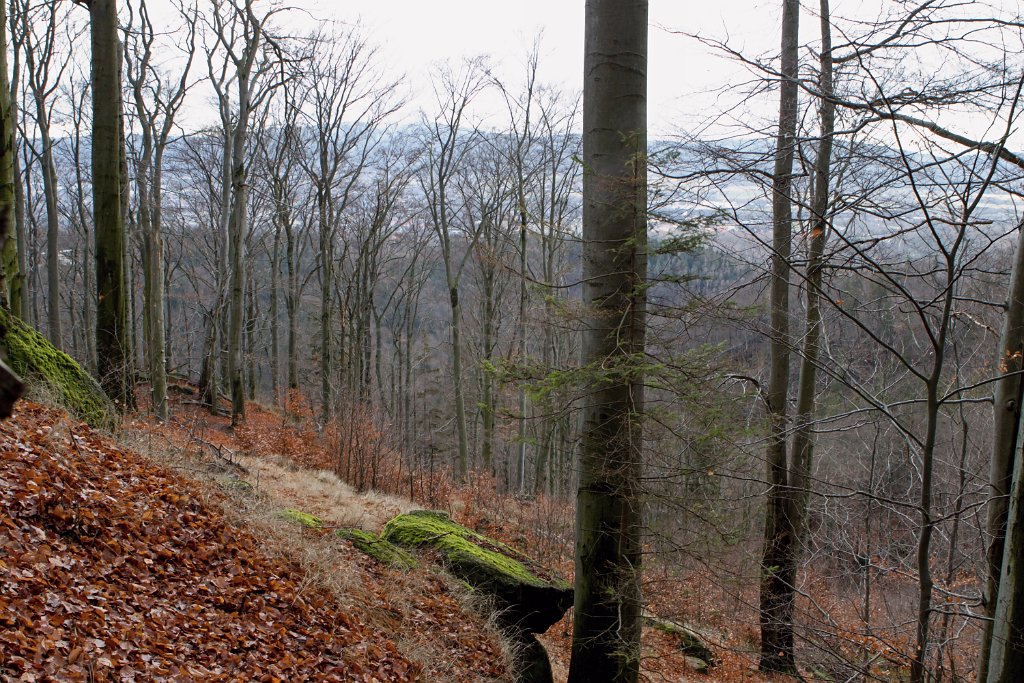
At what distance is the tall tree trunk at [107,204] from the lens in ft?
26.8

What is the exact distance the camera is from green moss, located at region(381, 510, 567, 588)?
7414 millimetres

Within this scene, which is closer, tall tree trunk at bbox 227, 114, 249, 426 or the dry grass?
the dry grass

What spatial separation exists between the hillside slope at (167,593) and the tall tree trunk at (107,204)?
2.28 metres

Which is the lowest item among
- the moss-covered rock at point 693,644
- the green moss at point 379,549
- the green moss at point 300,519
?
the moss-covered rock at point 693,644

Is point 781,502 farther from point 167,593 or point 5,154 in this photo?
point 5,154

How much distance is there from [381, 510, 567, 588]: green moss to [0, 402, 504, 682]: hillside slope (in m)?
0.65

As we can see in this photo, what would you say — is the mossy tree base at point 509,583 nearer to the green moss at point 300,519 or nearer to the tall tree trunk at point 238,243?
the green moss at point 300,519

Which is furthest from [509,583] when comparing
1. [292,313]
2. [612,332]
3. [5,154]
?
[292,313]

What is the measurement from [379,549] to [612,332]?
352cm

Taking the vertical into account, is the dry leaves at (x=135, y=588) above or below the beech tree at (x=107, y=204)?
below

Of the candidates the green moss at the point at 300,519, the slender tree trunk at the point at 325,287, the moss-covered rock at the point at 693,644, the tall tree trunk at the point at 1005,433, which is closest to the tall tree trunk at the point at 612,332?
the tall tree trunk at the point at 1005,433

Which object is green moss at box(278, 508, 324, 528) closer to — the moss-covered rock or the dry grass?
the dry grass

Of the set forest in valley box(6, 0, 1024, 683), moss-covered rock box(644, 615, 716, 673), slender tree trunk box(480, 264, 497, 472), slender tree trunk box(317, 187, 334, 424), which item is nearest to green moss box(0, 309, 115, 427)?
forest in valley box(6, 0, 1024, 683)

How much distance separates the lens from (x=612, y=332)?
19.2 feet
